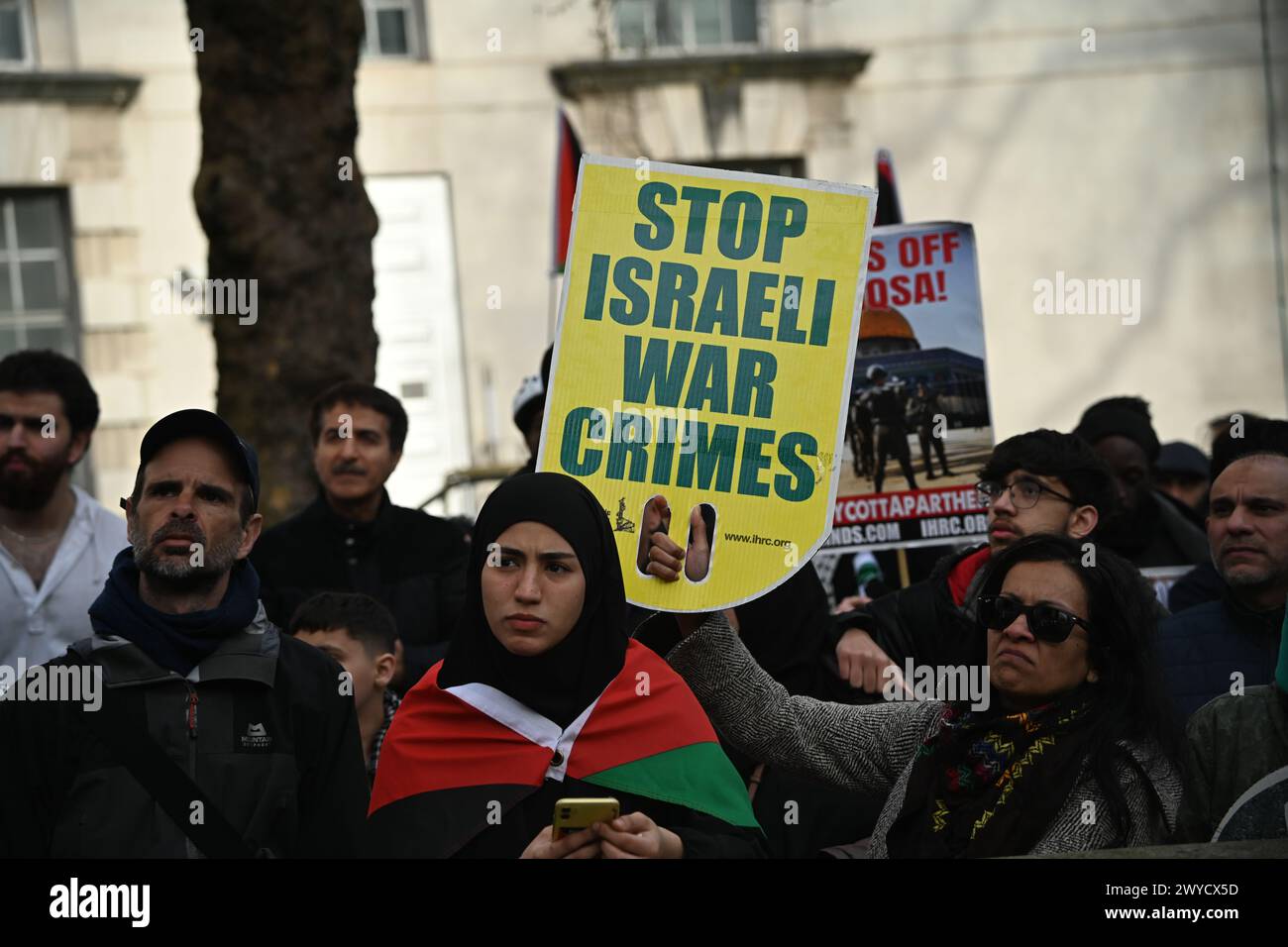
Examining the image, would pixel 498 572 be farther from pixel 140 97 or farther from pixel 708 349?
pixel 140 97

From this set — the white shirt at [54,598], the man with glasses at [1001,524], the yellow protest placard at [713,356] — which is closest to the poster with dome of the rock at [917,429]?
the man with glasses at [1001,524]

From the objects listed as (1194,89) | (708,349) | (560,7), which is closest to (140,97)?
(560,7)

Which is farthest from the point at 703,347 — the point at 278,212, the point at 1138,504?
the point at 278,212

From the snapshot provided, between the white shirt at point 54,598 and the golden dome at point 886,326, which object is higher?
the golden dome at point 886,326

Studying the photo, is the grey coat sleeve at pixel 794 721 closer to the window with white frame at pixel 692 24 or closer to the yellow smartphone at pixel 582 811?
the yellow smartphone at pixel 582 811

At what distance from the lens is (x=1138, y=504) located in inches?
233

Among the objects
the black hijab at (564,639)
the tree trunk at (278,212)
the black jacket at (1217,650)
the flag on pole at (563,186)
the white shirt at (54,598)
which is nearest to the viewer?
the black hijab at (564,639)

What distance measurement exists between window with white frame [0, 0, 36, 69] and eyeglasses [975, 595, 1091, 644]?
11.1 meters

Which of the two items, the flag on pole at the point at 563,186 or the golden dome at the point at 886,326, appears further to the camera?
Answer: the flag on pole at the point at 563,186

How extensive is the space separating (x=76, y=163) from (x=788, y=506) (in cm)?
1019

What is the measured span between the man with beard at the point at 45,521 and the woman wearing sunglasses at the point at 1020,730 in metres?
2.08

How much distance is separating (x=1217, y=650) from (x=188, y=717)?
2.50 m

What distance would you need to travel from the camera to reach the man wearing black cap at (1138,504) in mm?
5863

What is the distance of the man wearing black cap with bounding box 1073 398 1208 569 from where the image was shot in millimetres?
5863
